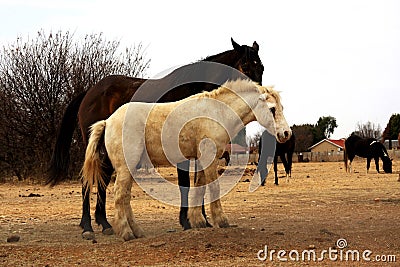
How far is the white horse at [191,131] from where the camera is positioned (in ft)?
24.1

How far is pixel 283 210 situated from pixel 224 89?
3.90 meters

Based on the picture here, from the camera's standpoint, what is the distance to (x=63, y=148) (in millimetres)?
9375

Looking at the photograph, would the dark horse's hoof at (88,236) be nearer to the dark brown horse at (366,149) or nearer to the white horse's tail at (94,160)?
the white horse's tail at (94,160)

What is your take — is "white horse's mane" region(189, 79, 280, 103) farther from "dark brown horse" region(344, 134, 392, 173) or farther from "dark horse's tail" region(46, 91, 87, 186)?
"dark brown horse" region(344, 134, 392, 173)

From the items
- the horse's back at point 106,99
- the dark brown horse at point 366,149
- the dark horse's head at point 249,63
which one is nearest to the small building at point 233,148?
the dark horse's head at point 249,63

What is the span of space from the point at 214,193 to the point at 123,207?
3.90ft

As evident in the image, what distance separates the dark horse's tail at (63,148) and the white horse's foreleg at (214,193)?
2791 millimetres

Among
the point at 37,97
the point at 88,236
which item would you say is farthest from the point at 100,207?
the point at 37,97

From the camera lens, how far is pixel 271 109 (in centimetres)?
739

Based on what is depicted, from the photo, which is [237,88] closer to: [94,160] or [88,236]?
[94,160]

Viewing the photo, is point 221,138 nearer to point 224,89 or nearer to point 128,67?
point 224,89

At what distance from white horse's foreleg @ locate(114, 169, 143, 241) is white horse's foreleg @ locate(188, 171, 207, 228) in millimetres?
694

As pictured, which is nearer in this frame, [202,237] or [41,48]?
[202,237]

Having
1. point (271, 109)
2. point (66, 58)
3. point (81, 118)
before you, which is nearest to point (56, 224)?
point (81, 118)
